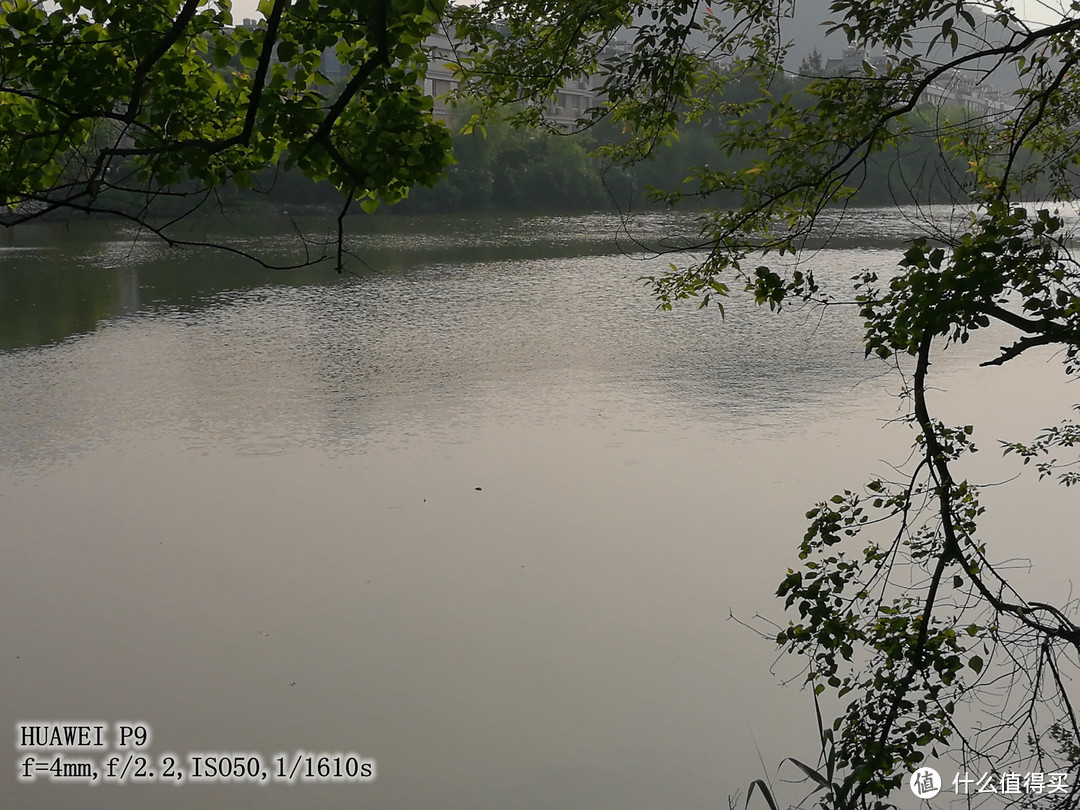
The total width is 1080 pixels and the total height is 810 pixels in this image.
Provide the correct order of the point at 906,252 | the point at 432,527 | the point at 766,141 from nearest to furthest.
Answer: the point at 906,252
the point at 766,141
the point at 432,527

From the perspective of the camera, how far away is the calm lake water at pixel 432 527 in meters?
4.15

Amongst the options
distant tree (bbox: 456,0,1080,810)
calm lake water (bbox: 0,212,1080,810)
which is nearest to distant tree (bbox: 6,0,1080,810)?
distant tree (bbox: 456,0,1080,810)

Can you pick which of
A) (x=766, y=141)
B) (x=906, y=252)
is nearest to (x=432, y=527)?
(x=766, y=141)

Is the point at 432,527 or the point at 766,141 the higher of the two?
the point at 766,141

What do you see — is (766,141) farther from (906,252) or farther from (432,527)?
(432,527)

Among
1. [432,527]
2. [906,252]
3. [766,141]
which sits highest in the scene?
[766,141]

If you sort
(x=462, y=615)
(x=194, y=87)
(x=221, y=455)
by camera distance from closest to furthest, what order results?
(x=194, y=87) < (x=462, y=615) < (x=221, y=455)

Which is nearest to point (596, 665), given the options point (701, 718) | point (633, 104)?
point (701, 718)

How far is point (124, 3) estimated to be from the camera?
3.05 meters

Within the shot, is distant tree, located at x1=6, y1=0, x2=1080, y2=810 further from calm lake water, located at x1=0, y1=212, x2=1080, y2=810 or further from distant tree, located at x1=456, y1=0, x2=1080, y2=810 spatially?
calm lake water, located at x1=0, y1=212, x2=1080, y2=810

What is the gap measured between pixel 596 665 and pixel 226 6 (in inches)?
110

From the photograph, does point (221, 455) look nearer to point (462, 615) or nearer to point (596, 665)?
point (462, 615)

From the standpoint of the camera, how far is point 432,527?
19.8 feet

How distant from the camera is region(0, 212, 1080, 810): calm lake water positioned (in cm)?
415
